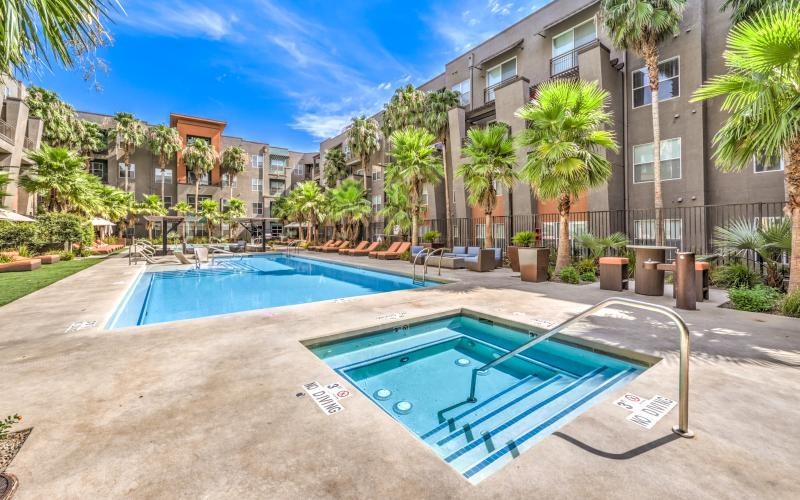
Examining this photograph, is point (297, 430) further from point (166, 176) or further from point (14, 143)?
point (166, 176)

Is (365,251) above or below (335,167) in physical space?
below

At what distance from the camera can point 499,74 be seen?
66.6 feet

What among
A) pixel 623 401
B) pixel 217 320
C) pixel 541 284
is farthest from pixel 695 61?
pixel 217 320

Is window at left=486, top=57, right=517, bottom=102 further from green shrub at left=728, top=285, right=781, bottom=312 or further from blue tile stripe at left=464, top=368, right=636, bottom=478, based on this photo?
blue tile stripe at left=464, top=368, right=636, bottom=478

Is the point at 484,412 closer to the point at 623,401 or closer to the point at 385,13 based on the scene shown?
the point at 623,401

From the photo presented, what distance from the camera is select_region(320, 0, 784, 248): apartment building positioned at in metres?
12.9

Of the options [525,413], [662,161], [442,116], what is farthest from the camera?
[442,116]

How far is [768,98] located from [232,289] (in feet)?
43.8

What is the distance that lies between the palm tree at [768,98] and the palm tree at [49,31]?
890cm

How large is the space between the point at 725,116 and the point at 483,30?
13.6 m

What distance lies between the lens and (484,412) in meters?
3.40

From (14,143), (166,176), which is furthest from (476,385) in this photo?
(166,176)

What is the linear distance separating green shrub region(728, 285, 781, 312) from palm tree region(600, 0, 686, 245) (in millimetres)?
6373

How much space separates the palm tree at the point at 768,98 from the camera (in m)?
5.52
